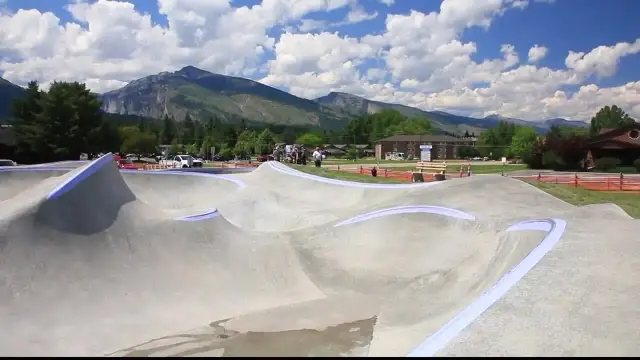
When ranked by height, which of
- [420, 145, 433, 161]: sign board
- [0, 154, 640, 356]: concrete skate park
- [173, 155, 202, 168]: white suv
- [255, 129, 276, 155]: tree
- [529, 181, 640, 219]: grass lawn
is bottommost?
[0, 154, 640, 356]: concrete skate park

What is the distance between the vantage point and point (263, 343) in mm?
8508

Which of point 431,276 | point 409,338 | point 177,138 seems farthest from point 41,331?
point 177,138

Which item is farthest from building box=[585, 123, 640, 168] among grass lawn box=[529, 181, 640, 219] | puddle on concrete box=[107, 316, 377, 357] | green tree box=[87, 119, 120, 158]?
green tree box=[87, 119, 120, 158]

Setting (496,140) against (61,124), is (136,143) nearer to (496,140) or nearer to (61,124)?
(61,124)

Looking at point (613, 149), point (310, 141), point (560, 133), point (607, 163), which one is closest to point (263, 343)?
point (607, 163)

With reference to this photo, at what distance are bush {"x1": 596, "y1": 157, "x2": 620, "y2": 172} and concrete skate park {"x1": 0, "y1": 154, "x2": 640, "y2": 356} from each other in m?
38.9

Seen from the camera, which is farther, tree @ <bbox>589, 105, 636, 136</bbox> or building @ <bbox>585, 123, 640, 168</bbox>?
tree @ <bbox>589, 105, 636, 136</bbox>

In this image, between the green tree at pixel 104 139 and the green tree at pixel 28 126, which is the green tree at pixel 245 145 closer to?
the green tree at pixel 104 139

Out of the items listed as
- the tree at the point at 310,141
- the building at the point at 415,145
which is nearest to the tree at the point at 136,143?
the building at the point at 415,145

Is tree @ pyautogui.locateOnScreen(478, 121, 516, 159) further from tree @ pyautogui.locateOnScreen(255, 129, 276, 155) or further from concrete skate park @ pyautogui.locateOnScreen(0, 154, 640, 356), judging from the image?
concrete skate park @ pyautogui.locateOnScreen(0, 154, 640, 356)

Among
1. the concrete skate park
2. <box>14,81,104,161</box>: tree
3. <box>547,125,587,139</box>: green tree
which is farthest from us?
<box>14,81,104,161</box>: tree

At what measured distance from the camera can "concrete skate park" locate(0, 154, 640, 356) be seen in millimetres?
5957

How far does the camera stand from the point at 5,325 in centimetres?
844

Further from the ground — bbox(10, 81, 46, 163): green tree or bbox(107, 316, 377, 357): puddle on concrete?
bbox(10, 81, 46, 163): green tree
